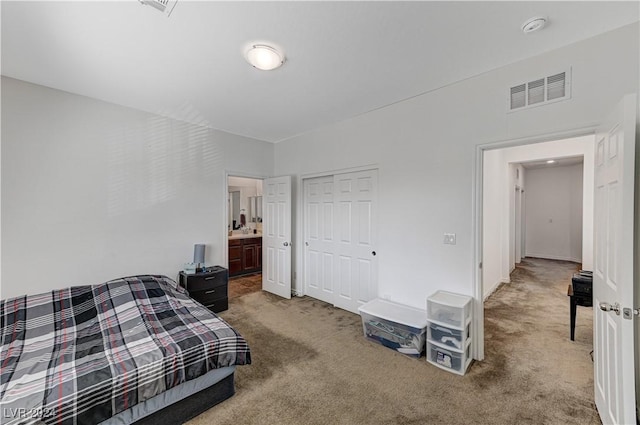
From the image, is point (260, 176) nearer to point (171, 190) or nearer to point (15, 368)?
point (171, 190)

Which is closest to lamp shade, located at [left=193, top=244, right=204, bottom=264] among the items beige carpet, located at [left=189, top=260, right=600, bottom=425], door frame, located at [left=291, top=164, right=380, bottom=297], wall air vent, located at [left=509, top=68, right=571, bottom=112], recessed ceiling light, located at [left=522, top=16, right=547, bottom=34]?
beige carpet, located at [left=189, top=260, right=600, bottom=425]

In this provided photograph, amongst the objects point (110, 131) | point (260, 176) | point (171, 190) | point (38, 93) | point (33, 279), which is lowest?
point (33, 279)

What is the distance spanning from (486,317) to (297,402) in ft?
9.26

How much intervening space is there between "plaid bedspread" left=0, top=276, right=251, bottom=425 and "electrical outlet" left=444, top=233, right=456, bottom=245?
2168mm

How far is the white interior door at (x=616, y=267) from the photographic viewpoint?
1.37m

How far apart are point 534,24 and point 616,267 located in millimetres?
1654

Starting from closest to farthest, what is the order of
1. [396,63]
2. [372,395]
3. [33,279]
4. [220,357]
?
1. [220,357]
2. [372,395]
3. [396,63]
4. [33,279]

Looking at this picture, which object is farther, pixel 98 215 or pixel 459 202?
pixel 98 215

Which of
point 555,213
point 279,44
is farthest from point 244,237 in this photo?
point 555,213

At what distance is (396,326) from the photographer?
2.73m

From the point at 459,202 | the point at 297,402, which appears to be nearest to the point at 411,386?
the point at 297,402

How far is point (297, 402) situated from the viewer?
1994 mm

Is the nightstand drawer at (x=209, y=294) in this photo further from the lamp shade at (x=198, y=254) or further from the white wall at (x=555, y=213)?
the white wall at (x=555, y=213)

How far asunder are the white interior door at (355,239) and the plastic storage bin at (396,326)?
534mm
